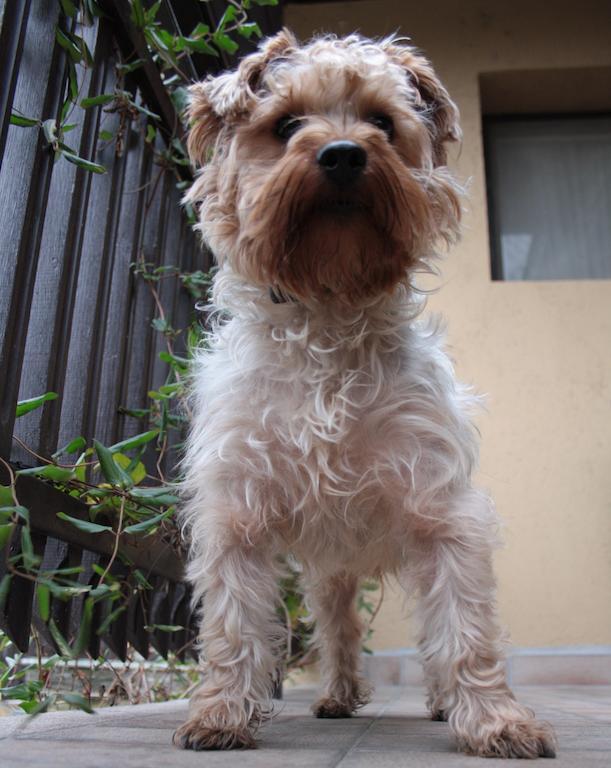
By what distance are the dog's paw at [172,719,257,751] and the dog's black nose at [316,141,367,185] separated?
118 centimetres

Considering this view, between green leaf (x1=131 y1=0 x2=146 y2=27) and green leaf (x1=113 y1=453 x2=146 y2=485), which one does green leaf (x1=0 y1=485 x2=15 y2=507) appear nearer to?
green leaf (x1=113 y1=453 x2=146 y2=485)

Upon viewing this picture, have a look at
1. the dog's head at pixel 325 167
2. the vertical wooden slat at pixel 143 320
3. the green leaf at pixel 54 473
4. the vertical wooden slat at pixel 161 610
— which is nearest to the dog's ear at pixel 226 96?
the dog's head at pixel 325 167

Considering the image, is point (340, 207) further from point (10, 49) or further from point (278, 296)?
point (10, 49)

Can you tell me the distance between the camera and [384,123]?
6.68 ft

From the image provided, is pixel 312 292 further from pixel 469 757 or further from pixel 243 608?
pixel 469 757

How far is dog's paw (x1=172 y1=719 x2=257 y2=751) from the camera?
5.16ft

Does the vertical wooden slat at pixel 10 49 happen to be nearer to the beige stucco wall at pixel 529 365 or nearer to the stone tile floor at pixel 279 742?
the stone tile floor at pixel 279 742

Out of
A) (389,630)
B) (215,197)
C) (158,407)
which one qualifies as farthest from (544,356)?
(215,197)

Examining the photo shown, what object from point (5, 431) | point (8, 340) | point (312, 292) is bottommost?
point (5, 431)

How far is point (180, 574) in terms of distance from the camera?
9.00ft

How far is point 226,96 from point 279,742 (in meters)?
1.54

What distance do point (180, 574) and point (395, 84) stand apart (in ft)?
5.58

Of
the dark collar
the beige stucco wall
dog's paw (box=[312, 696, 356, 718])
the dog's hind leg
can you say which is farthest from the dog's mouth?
the beige stucco wall

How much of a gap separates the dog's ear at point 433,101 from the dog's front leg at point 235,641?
1211 millimetres
